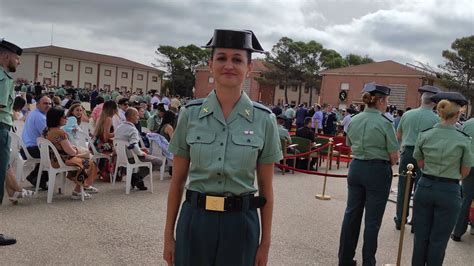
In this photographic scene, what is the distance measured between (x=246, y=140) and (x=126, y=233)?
3.62 m

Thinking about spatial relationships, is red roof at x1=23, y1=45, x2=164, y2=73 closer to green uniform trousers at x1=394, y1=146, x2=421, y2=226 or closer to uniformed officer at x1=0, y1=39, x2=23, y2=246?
uniformed officer at x1=0, y1=39, x2=23, y2=246

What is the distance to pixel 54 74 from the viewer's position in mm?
66000

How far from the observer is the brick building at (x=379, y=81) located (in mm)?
45000

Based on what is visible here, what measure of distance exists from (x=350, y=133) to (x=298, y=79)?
171 feet

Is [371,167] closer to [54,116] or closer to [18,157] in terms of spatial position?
[54,116]

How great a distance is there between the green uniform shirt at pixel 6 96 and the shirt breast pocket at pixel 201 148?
3.11 meters

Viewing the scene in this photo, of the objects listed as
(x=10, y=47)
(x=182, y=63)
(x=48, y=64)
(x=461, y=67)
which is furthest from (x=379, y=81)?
(x=48, y=64)

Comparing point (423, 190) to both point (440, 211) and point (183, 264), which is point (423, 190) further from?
point (183, 264)

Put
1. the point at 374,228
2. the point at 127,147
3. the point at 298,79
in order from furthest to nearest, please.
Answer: the point at 298,79, the point at 127,147, the point at 374,228

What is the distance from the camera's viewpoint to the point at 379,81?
47.9 m

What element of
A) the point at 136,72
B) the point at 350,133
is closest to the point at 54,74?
the point at 136,72

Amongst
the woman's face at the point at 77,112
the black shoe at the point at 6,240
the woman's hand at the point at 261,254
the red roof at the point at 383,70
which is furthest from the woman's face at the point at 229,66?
the red roof at the point at 383,70

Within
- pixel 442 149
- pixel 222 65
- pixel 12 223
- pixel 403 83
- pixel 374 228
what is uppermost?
pixel 403 83

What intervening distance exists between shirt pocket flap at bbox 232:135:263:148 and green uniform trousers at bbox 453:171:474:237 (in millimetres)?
4824
